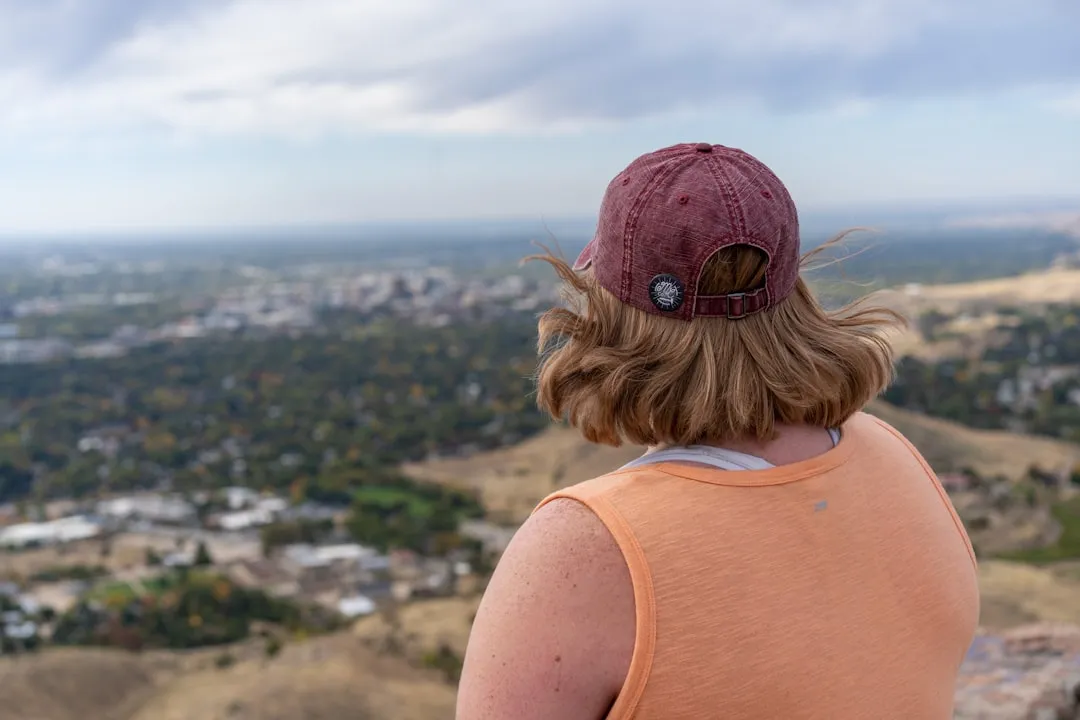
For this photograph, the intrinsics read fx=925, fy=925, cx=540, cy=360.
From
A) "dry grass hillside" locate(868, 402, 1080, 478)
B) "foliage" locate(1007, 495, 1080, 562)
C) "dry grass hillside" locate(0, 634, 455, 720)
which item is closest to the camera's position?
"dry grass hillside" locate(0, 634, 455, 720)

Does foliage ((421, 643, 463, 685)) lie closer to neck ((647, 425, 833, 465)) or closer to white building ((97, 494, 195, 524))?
neck ((647, 425, 833, 465))

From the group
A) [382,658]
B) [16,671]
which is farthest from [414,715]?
[16,671]

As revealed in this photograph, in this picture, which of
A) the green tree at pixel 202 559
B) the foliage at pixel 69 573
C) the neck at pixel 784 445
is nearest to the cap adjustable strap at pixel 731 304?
the neck at pixel 784 445

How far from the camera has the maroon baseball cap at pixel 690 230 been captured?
89 centimetres

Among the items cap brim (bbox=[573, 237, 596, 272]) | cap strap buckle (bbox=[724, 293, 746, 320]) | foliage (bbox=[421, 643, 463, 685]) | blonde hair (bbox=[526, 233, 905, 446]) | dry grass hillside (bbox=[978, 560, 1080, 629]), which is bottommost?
foliage (bbox=[421, 643, 463, 685])

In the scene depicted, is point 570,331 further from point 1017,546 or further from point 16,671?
point 1017,546

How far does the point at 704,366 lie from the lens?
90 centimetres

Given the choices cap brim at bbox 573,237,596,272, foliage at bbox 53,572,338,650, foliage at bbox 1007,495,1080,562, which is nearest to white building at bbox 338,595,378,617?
foliage at bbox 53,572,338,650

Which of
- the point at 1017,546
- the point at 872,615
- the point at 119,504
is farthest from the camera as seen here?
the point at 119,504

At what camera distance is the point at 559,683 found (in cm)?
79

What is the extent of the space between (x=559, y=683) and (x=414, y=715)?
7147 mm

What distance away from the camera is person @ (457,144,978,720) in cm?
79

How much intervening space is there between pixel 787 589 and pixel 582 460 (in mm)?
15757

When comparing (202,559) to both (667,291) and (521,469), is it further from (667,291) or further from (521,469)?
(667,291)
